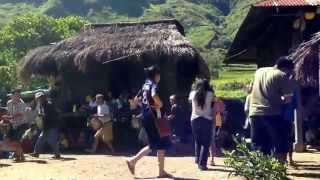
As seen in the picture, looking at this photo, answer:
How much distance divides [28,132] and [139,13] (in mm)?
76098

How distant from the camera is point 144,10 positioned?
88.3 metres

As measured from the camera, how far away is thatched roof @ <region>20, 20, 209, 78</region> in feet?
50.8

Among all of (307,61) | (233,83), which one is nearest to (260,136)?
(307,61)

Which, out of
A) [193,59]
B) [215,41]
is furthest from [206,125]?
[215,41]

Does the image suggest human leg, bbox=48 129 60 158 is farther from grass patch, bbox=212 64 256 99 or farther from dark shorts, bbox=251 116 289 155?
grass patch, bbox=212 64 256 99

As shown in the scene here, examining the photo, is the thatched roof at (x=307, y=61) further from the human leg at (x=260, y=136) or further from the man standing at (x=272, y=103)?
the human leg at (x=260, y=136)

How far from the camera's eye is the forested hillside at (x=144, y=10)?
77781mm

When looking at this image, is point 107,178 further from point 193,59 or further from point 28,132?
point 193,59

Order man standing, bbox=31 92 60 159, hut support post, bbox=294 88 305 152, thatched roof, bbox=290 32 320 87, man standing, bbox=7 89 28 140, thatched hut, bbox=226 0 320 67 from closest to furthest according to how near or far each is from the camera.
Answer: thatched roof, bbox=290 32 320 87, man standing, bbox=31 92 60 159, thatched hut, bbox=226 0 320 67, hut support post, bbox=294 88 305 152, man standing, bbox=7 89 28 140

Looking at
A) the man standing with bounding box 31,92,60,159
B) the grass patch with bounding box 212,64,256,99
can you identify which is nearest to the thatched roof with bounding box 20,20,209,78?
the man standing with bounding box 31,92,60,159

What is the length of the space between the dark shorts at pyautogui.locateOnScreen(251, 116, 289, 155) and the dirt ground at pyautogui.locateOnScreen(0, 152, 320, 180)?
0.86 m

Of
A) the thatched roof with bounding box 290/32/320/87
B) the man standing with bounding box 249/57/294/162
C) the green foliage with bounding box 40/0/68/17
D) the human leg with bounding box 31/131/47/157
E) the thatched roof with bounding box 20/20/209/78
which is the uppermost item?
the green foliage with bounding box 40/0/68/17

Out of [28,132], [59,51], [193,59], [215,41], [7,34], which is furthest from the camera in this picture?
[215,41]

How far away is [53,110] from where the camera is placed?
13.1 metres
